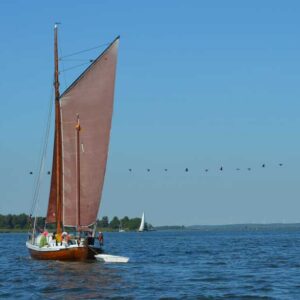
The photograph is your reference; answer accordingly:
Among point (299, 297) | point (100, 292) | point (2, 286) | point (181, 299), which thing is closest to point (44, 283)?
point (2, 286)

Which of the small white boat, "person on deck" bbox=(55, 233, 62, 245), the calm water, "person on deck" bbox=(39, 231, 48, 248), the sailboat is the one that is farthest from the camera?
"person on deck" bbox=(39, 231, 48, 248)

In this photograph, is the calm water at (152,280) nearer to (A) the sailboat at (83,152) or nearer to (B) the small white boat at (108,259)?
(B) the small white boat at (108,259)

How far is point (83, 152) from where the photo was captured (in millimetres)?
59000

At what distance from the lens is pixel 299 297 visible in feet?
131

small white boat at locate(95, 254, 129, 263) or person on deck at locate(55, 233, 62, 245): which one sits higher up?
person on deck at locate(55, 233, 62, 245)

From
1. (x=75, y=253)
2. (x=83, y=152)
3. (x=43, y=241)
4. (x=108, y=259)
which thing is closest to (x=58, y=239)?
(x=43, y=241)

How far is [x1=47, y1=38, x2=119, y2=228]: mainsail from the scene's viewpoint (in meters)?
58.6

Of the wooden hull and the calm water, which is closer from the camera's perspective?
the calm water

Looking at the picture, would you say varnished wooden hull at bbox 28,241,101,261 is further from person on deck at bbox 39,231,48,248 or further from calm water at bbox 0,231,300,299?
person on deck at bbox 39,231,48,248

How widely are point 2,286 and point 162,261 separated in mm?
22680

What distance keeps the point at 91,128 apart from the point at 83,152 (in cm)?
176

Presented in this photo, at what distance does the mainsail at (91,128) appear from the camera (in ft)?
192

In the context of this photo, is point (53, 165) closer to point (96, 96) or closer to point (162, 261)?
point (96, 96)

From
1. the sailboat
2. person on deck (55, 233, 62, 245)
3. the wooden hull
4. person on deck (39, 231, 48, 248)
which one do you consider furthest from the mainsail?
person on deck (39, 231, 48, 248)
